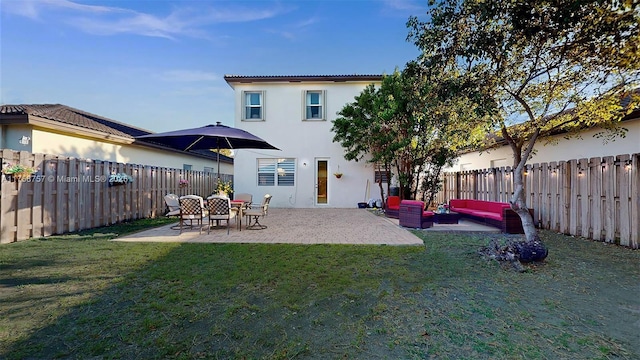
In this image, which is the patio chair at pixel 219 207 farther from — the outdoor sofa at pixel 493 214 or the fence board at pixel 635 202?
the fence board at pixel 635 202

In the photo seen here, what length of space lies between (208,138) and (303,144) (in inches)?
252

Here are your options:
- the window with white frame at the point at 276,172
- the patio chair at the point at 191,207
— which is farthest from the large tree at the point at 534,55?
the window with white frame at the point at 276,172

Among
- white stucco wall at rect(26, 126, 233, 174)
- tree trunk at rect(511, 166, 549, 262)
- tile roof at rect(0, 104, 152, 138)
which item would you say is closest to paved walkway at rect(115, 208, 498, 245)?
tree trunk at rect(511, 166, 549, 262)

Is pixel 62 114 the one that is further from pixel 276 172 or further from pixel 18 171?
pixel 276 172

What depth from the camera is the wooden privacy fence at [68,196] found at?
625 centimetres

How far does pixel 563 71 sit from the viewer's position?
5.56m

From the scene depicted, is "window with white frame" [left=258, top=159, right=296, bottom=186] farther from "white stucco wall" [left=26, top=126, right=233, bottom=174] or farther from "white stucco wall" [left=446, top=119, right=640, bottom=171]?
"white stucco wall" [left=446, top=119, right=640, bottom=171]

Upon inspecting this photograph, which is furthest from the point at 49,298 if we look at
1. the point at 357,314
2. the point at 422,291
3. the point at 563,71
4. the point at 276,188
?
the point at 276,188

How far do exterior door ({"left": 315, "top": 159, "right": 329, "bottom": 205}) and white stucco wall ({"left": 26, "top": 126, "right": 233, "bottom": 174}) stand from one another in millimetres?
8666

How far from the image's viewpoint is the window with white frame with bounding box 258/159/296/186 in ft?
50.4

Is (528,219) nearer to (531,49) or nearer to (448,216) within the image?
(531,49)

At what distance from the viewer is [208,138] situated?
9523mm

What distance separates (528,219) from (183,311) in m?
5.72

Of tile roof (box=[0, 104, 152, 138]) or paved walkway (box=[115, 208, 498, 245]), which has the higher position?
tile roof (box=[0, 104, 152, 138])
